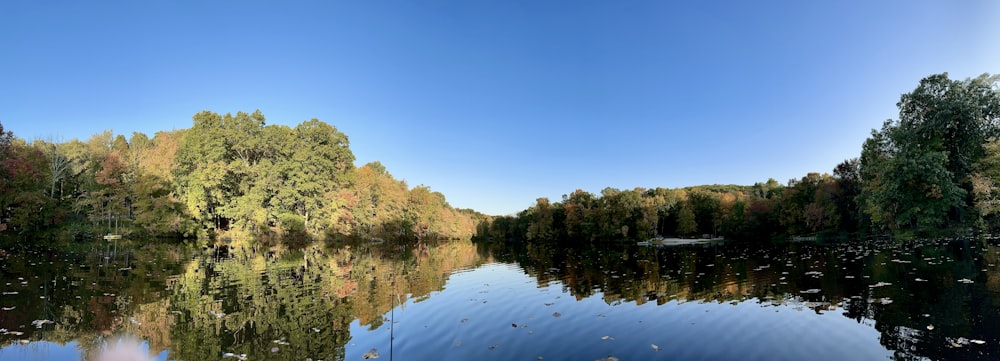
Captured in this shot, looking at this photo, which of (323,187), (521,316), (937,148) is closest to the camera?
(521,316)

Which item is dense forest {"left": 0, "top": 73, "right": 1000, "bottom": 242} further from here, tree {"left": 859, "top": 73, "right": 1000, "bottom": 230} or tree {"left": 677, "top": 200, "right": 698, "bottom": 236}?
tree {"left": 677, "top": 200, "right": 698, "bottom": 236}

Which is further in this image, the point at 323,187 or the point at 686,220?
the point at 686,220

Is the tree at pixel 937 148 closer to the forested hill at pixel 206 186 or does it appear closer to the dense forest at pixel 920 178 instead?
the dense forest at pixel 920 178

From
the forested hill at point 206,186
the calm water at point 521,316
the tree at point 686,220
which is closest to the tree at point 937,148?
the calm water at point 521,316

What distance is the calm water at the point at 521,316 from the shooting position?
8.74 m

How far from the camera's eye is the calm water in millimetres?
8742

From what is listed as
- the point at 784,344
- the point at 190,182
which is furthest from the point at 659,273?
the point at 190,182

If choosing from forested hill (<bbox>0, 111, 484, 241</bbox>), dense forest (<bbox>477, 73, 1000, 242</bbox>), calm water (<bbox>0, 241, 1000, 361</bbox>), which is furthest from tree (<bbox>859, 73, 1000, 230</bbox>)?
forested hill (<bbox>0, 111, 484, 241</bbox>)

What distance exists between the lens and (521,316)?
12836mm

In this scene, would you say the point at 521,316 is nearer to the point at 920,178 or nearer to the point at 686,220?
the point at 920,178

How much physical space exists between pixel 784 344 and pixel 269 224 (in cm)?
6794

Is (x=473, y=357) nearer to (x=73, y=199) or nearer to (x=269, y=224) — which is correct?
(x=269, y=224)

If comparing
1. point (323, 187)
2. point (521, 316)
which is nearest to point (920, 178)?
point (521, 316)

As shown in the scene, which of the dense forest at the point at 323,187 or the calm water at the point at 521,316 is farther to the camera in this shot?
the dense forest at the point at 323,187
